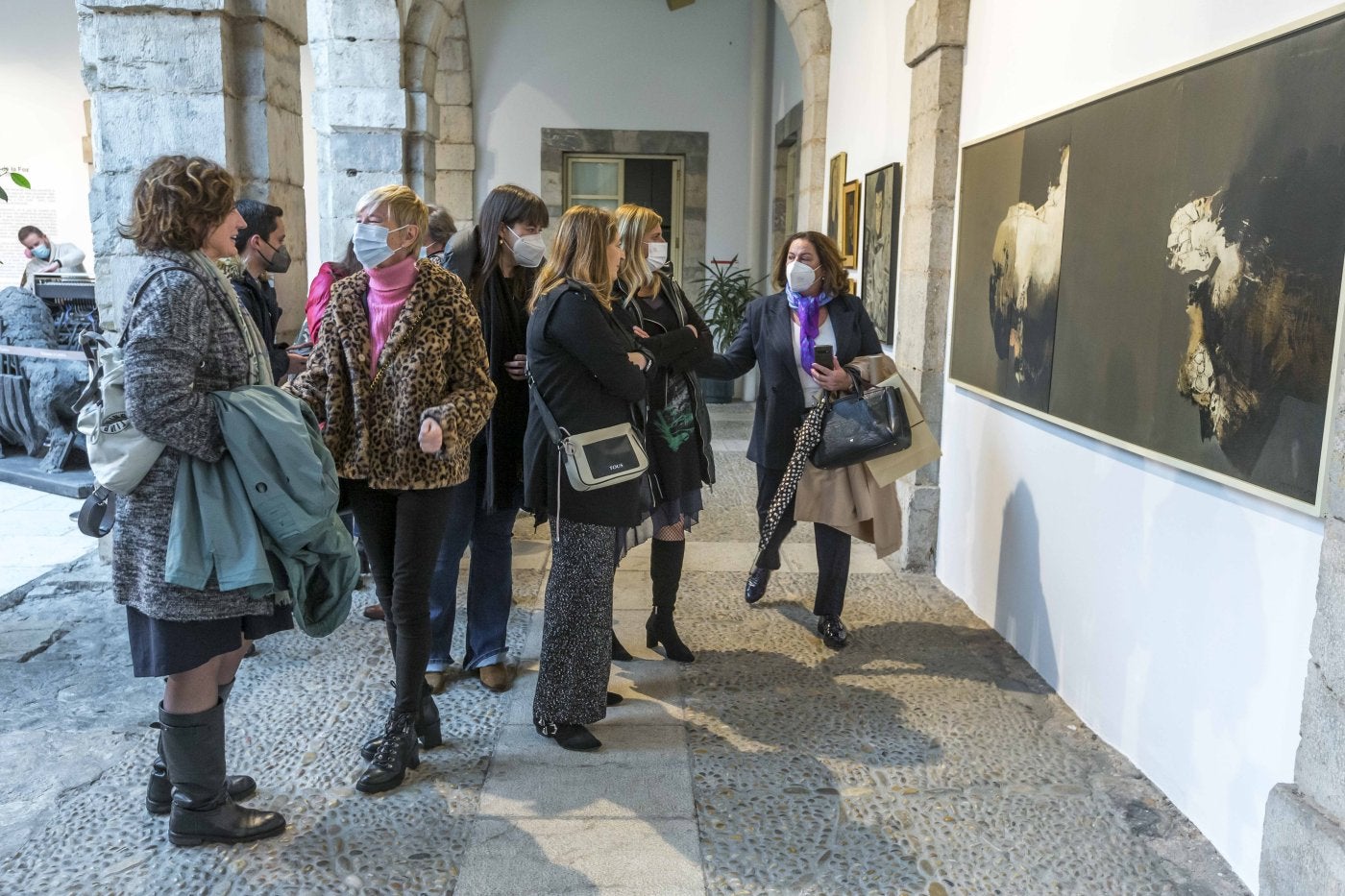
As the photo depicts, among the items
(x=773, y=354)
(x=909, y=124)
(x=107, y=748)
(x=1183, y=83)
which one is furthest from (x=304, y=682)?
(x=909, y=124)

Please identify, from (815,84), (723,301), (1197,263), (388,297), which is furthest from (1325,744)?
(723,301)

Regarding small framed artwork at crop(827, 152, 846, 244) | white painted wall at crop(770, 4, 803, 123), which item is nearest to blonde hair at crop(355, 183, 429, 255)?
small framed artwork at crop(827, 152, 846, 244)

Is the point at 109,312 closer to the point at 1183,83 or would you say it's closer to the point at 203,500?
the point at 203,500

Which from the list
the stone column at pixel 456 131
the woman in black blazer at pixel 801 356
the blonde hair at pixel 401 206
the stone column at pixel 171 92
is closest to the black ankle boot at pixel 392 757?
the blonde hair at pixel 401 206

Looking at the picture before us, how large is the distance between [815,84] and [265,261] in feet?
15.3

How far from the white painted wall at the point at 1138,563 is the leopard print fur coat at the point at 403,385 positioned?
70.8 inches

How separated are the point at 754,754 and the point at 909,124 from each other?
3.14m

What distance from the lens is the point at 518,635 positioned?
13.0 ft

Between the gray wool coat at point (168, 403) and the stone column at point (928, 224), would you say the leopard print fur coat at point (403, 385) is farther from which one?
the stone column at point (928, 224)

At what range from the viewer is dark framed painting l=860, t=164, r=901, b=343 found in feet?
17.1

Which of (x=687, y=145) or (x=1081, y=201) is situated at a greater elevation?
(x=687, y=145)

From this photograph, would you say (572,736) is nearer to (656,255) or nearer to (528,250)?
(528,250)

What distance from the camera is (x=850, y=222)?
6.27 meters

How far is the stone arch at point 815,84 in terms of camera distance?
7.12m
